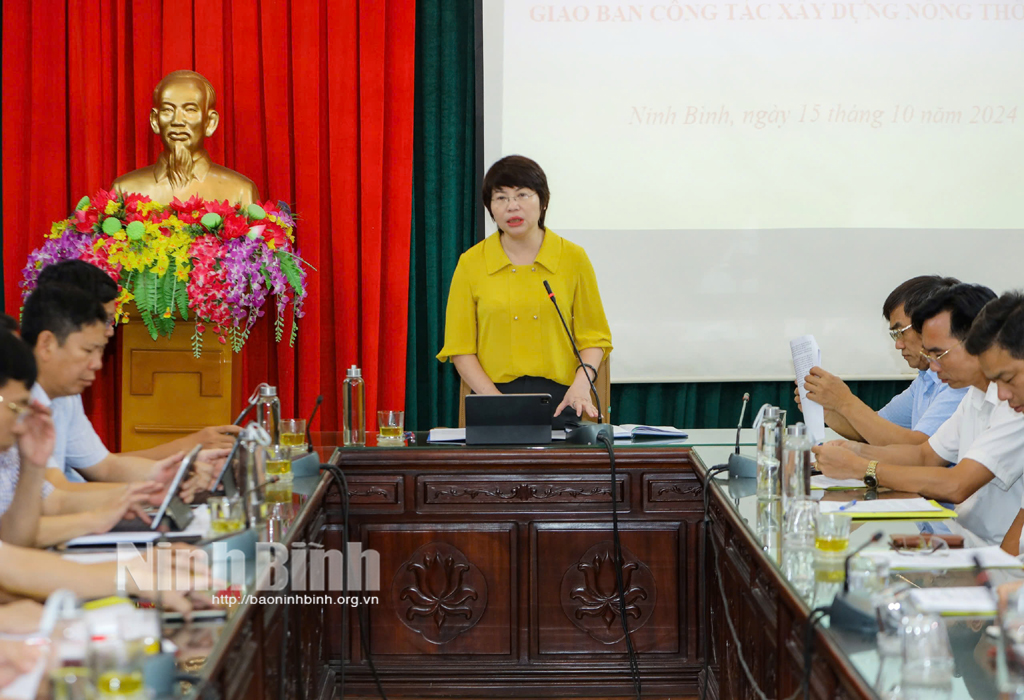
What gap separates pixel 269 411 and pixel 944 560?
56.7 inches

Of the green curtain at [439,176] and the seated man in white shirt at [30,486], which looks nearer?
the seated man in white shirt at [30,486]

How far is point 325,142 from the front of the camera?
420 cm

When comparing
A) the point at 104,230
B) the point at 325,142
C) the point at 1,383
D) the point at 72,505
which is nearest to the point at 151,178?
the point at 104,230

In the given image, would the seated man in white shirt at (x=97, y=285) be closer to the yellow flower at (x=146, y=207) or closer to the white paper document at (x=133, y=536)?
the white paper document at (x=133, y=536)

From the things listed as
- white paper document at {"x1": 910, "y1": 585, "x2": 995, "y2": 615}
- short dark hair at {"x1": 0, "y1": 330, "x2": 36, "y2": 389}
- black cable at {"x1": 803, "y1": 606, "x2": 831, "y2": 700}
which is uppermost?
short dark hair at {"x1": 0, "y1": 330, "x2": 36, "y2": 389}

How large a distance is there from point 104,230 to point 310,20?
1.36 metres

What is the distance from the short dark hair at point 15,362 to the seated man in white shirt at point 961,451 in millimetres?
1647

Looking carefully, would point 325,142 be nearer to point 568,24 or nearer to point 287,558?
point 568,24

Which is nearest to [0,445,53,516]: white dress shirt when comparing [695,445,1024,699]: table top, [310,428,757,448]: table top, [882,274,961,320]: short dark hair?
[310,428,757,448]: table top

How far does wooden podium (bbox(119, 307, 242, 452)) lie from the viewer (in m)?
3.55

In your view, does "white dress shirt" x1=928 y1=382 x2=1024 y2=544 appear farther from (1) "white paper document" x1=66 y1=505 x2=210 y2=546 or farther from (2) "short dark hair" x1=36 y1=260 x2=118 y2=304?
(2) "short dark hair" x1=36 y1=260 x2=118 y2=304

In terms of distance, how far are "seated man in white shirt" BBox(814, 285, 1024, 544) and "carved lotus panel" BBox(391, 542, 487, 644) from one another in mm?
1007

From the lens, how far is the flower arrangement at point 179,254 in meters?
3.25

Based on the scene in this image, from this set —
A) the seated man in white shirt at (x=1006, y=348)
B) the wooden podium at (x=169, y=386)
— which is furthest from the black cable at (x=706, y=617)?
the wooden podium at (x=169, y=386)
